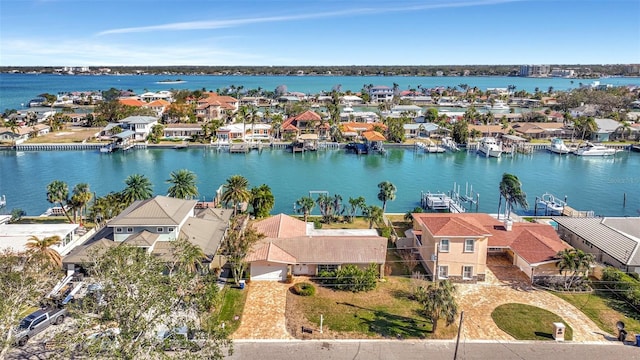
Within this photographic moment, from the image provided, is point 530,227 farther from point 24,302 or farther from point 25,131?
point 25,131

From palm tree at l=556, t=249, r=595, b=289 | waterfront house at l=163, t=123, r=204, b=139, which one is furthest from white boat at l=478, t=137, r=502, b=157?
waterfront house at l=163, t=123, r=204, b=139

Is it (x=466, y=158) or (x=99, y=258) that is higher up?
(x=99, y=258)

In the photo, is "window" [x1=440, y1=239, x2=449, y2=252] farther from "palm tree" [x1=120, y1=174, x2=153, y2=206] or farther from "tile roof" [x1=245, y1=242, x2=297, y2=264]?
"palm tree" [x1=120, y1=174, x2=153, y2=206]

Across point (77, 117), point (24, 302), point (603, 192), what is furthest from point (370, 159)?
point (77, 117)

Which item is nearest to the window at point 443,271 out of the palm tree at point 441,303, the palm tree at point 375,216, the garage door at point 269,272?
the palm tree at point 441,303

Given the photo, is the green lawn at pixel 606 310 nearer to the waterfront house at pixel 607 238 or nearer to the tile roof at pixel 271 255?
the waterfront house at pixel 607 238
